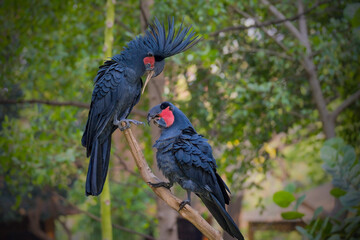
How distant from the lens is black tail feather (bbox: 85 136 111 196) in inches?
54.0

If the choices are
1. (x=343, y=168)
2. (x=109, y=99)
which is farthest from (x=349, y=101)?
(x=109, y=99)

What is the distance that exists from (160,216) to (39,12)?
201 centimetres

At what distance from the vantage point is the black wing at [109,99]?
1.57 metres

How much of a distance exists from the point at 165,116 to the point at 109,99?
1.19 ft

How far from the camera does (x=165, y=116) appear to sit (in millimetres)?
1396

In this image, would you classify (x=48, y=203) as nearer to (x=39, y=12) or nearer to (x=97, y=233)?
(x=97, y=233)

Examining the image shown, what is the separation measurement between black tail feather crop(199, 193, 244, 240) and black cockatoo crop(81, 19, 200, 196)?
0.46 metres

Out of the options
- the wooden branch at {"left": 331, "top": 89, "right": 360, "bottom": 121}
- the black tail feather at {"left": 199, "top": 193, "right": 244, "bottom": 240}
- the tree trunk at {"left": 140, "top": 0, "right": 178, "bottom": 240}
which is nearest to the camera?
the black tail feather at {"left": 199, "top": 193, "right": 244, "bottom": 240}

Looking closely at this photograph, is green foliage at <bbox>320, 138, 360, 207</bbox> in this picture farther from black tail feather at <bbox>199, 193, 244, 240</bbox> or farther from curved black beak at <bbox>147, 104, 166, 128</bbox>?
curved black beak at <bbox>147, 104, 166, 128</bbox>

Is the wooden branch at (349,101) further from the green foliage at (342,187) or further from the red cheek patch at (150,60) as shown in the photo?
the red cheek patch at (150,60)

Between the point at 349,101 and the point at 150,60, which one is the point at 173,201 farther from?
the point at 349,101

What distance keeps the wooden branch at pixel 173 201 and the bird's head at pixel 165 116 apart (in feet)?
0.56

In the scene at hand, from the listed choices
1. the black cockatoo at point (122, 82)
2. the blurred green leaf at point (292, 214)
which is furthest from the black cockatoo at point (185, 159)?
the blurred green leaf at point (292, 214)

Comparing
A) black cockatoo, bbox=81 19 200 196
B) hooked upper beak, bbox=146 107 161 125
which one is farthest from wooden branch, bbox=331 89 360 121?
hooked upper beak, bbox=146 107 161 125
